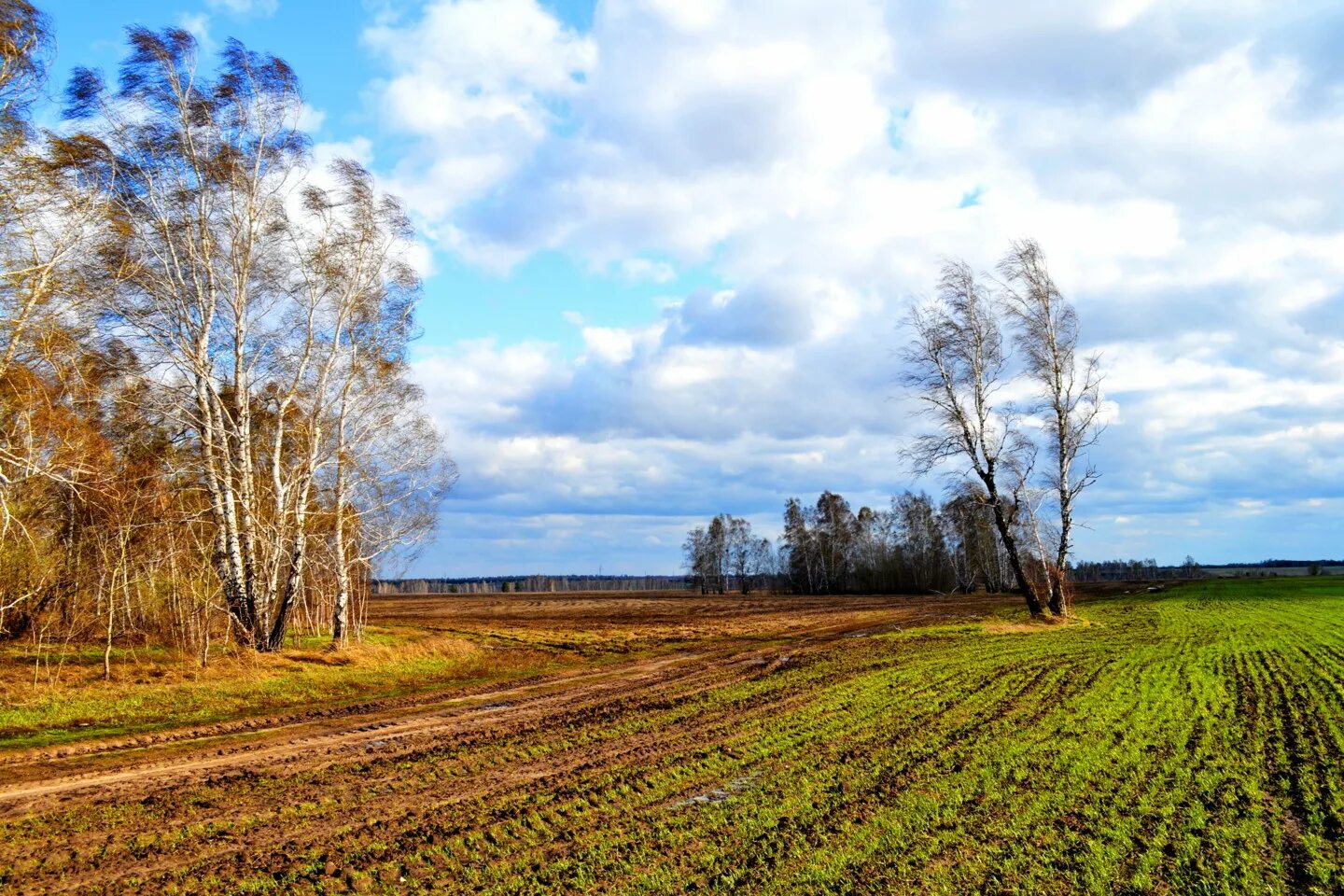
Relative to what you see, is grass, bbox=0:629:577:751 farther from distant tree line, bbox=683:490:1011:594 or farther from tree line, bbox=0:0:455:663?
distant tree line, bbox=683:490:1011:594

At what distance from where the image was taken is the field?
19.7 ft

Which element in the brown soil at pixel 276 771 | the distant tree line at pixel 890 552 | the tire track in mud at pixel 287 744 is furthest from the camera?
the distant tree line at pixel 890 552

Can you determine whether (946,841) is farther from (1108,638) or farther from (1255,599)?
(1255,599)

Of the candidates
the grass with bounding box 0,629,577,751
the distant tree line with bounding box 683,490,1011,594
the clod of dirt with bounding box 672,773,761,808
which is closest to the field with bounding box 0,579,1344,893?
the clod of dirt with bounding box 672,773,761,808

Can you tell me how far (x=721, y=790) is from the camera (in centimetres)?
814

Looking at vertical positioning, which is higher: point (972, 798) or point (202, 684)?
point (972, 798)

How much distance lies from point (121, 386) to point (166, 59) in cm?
825

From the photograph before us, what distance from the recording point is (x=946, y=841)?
654 cm

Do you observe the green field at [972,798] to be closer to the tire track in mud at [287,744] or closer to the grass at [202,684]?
the tire track in mud at [287,744]

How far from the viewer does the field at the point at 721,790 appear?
601cm

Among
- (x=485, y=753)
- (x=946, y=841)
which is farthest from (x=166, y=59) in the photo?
(x=946, y=841)

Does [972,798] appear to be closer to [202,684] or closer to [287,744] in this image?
[287,744]

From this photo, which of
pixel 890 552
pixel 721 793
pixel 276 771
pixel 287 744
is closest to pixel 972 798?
pixel 721 793

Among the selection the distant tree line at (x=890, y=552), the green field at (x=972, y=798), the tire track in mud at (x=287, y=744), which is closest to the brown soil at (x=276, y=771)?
the tire track in mud at (x=287, y=744)
